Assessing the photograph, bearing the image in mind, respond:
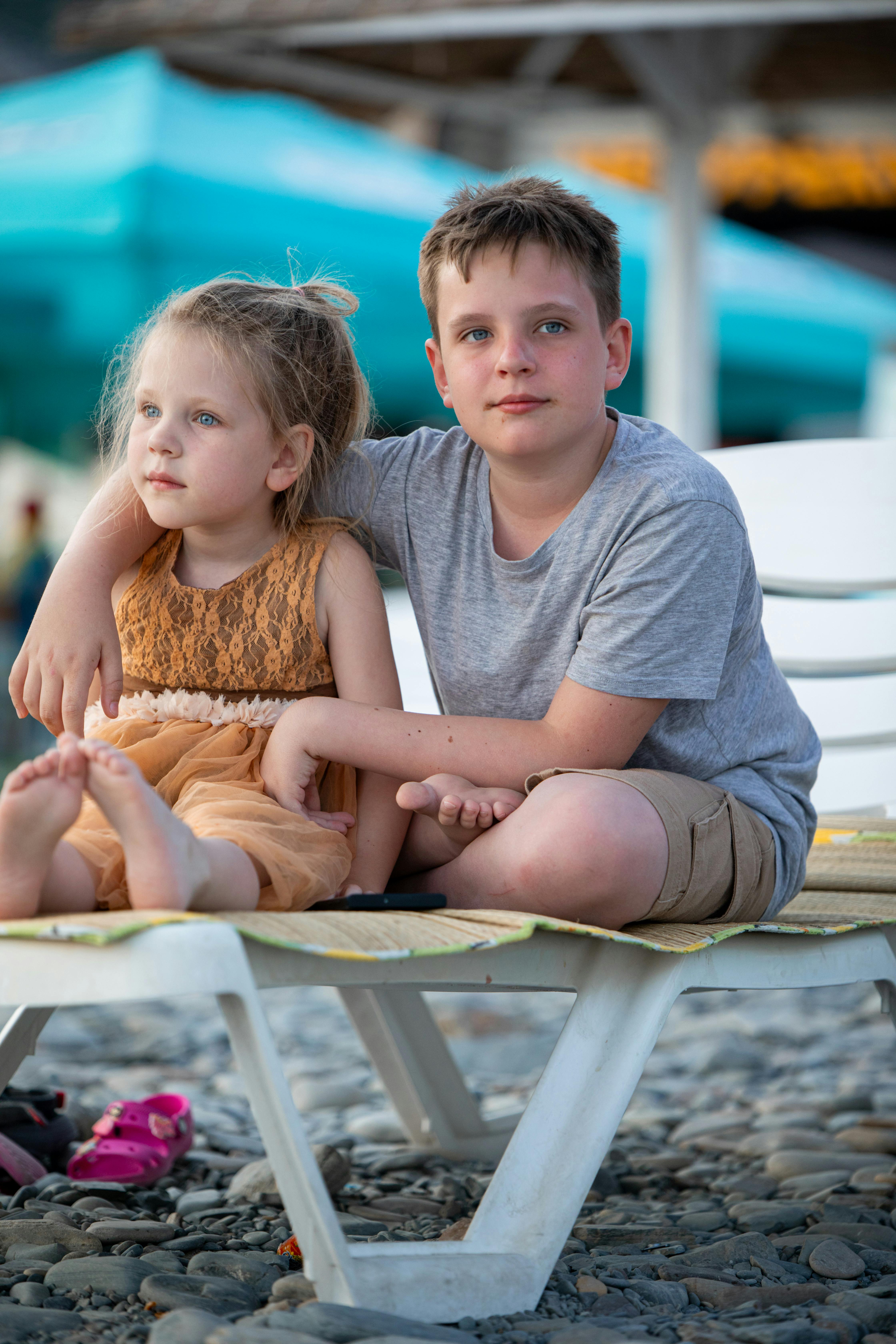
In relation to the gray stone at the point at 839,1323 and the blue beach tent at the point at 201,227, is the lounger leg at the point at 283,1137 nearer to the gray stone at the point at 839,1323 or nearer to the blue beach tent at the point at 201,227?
the gray stone at the point at 839,1323

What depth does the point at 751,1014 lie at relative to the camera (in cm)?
332

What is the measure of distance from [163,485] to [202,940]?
70 cm

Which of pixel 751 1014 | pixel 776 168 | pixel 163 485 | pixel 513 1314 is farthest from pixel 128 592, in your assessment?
pixel 776 168

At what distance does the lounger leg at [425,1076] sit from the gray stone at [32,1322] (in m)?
0.85

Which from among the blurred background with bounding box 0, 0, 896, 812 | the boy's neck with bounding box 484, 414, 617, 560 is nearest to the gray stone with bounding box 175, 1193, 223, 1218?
the boy's neck with bounding box 484, 414, 617, 560

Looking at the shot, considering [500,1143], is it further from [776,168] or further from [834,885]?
[776,168]

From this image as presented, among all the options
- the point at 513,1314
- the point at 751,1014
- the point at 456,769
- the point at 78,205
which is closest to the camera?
the point at 513,1314

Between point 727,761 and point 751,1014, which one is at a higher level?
point 727,761

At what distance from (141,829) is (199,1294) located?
0.52 metres

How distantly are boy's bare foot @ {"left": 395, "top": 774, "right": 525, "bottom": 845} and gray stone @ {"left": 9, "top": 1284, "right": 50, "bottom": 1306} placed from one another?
600 mm

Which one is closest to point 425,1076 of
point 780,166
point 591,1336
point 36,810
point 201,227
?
point 591,1336

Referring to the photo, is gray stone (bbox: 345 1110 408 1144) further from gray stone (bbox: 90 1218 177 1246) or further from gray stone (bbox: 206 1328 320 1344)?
gray stone (bbox: 206 1328 320 1344)

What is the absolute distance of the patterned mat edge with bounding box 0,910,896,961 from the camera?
3.56ft

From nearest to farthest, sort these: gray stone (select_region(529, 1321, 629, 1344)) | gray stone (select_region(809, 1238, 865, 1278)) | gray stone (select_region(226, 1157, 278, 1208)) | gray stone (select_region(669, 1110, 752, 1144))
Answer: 1. gray stone (select_region(529, 1321, 629, 1344))
2. gray stone (select_region(809, 1238, 865, 1278))
3. gray stone (select_region(226, 1157, 278, 1208))
4. gray stone (select_region(669, 1110, 752, 1144))
